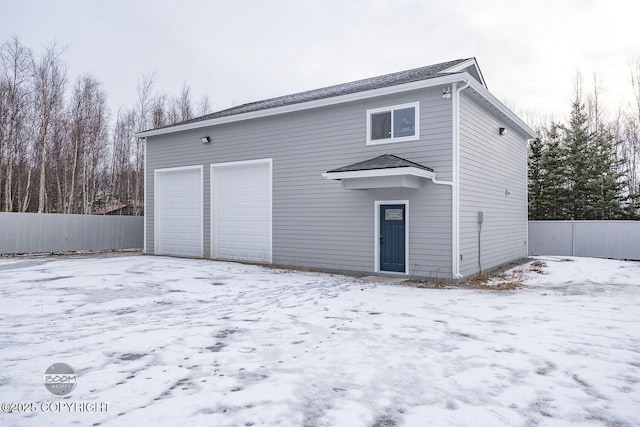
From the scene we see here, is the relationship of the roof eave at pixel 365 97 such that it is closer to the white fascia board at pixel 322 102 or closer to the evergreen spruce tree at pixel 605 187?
the white fascia board at pixel 322 102

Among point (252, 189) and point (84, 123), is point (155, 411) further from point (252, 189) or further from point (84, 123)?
point (84, 123)

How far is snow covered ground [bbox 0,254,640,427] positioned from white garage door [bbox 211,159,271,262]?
435 cm

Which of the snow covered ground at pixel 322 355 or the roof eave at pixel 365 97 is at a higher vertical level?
the roof eave at pixel 365 97

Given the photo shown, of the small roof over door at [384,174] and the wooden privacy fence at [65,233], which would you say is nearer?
the small roof over door at [384,174]

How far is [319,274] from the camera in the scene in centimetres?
1021

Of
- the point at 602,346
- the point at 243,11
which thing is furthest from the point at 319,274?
the point at 243,11

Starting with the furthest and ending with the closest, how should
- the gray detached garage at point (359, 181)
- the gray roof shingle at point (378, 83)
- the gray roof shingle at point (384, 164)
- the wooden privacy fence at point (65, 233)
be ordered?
the wooden privacy fence at point (65, 233) → the gray roof shingle at point (378, 83) → the gray detached garage at point (359, 181) → the gray roof shingle at point (384, 164)

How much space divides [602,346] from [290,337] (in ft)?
11.6

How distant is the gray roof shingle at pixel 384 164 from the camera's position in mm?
8688

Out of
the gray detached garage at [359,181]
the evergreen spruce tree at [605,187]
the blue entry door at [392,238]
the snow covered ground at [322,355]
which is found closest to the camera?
the snow covered ground at [322,355]

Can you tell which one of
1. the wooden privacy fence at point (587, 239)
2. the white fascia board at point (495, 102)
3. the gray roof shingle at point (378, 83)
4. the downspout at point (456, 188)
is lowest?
the wooden privacy fence at point (587, 239)

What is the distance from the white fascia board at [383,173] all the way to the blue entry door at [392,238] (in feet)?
3.78
